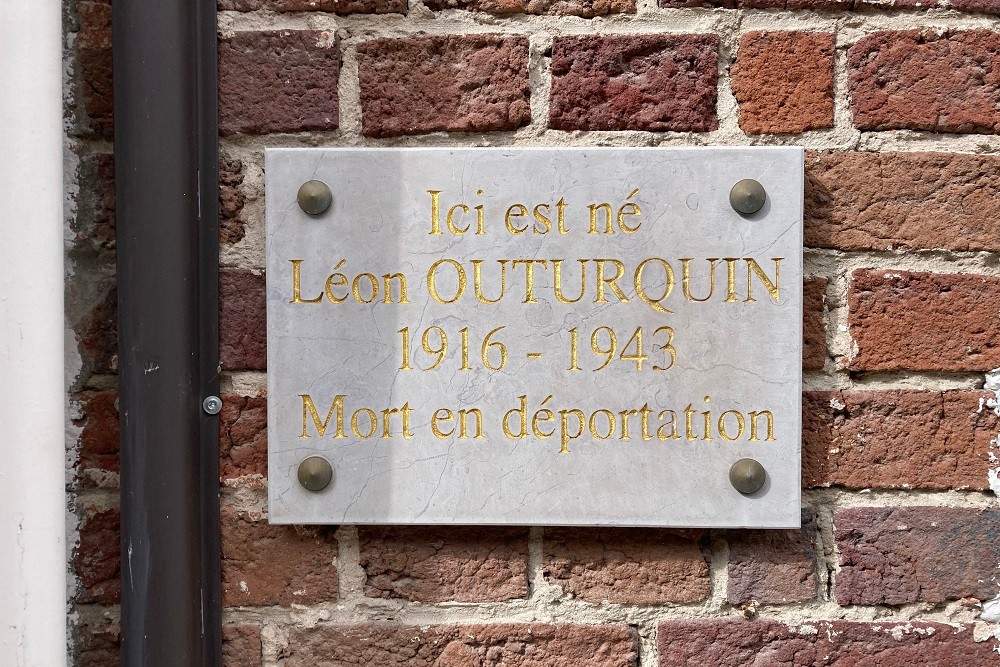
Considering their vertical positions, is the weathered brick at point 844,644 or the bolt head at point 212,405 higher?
the bolt head at point 212,405

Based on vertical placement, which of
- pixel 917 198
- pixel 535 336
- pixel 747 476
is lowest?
pixel 747 476

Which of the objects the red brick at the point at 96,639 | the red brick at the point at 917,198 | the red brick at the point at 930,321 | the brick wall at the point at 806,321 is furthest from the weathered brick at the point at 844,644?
the red brick at the point at 96,639

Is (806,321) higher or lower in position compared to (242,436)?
higher

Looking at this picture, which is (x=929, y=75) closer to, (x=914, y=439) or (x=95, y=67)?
(x=914, y=439)

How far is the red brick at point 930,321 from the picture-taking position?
2.14 ft

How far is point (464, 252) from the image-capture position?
Result: 0.65m

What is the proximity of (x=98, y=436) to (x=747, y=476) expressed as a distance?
1.98 ft

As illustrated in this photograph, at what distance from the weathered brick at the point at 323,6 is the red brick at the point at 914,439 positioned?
557mm

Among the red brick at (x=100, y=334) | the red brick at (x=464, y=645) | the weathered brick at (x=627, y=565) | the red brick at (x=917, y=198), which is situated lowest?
the red brick at (x=464, y=645)

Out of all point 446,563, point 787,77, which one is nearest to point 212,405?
point 446,563

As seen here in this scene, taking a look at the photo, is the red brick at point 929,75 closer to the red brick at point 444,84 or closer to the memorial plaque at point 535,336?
the memorial plaque at point 535,336

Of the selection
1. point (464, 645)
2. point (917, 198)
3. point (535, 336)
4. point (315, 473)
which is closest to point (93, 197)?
point (315, 473)

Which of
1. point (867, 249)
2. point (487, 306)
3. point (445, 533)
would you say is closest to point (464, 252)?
point (487, 306)

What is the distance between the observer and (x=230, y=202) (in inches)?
26.4
